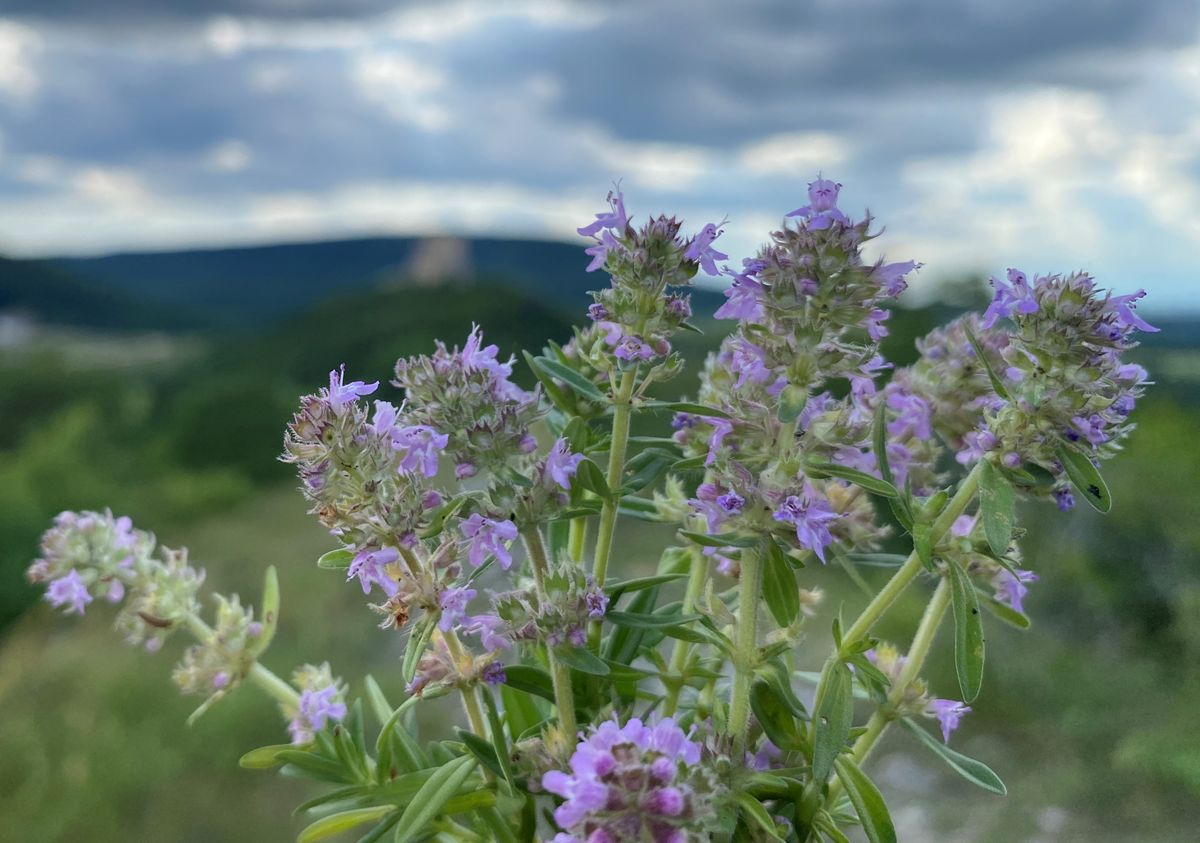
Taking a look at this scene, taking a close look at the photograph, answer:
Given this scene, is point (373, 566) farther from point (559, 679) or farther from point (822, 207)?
point (822, 207)

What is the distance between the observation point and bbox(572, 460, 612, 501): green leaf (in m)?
0.68

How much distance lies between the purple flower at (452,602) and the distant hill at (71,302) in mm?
3886

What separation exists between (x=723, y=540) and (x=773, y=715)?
0.17 metres

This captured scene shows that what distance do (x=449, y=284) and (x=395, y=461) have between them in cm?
326

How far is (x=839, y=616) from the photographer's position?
0.76 metres

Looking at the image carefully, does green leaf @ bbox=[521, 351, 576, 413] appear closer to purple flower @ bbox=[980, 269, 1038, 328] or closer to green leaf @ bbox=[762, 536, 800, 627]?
green leaf @ bbox=[762, 536, 800, 627]

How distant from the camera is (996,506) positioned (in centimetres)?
68

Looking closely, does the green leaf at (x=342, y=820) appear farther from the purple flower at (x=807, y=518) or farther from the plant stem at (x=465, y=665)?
the purple flower at (x=807, y=518)

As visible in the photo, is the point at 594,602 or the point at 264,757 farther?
the point at 264,757

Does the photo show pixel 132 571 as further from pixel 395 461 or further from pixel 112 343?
pixel 112 343

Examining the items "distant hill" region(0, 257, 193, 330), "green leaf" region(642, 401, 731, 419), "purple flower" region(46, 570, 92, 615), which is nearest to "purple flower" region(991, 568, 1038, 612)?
"green leaf" region(642, 401, 731, 419)

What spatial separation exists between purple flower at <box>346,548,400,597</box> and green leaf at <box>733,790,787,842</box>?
0.96 ft

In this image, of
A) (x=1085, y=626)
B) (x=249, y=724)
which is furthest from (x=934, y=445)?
(x=249, y=724)

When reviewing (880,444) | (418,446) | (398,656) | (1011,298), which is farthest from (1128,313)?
(398,656)
